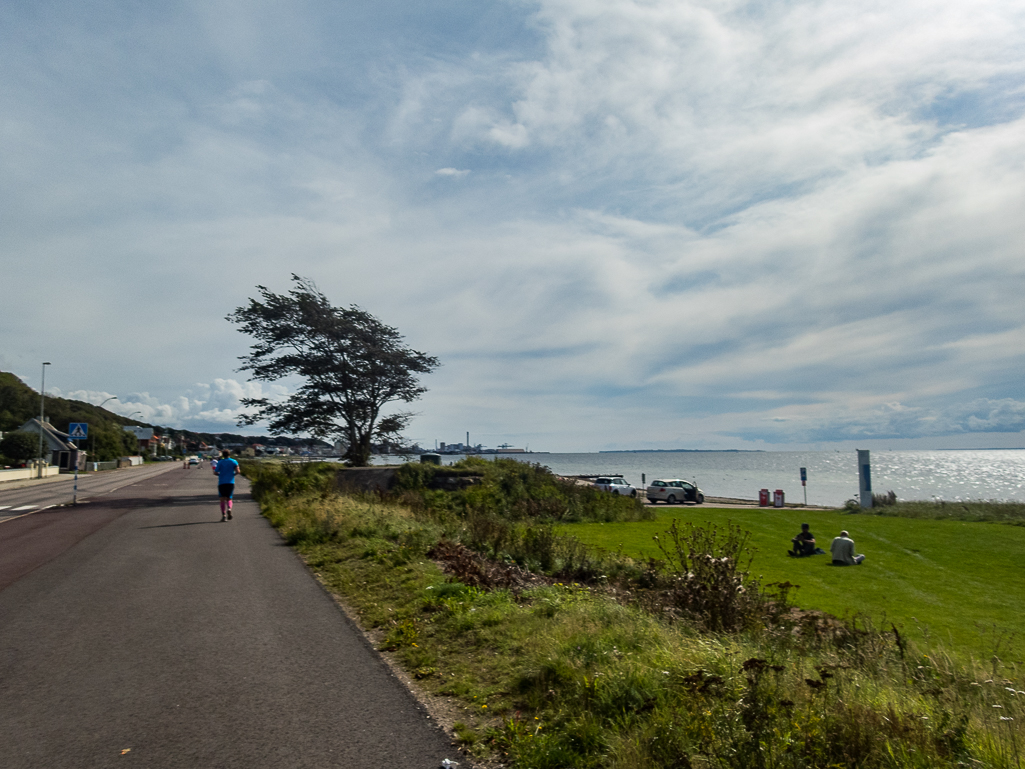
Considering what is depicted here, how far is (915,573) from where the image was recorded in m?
16.3

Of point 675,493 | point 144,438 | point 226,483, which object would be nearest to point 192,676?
point 226,483

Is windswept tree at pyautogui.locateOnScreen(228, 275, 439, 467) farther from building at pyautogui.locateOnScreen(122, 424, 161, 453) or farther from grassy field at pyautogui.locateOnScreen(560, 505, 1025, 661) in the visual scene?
building at pyautogui.locateOnScreen(122, 424, 161, 453)

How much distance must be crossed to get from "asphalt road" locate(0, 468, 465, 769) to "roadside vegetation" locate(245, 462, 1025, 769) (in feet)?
1.70

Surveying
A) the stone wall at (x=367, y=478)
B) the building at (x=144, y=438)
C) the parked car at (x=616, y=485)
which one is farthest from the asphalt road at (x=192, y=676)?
the building at (x=144, y=438)

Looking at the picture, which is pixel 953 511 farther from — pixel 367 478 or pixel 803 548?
pixel 367 478

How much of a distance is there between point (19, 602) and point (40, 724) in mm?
4726

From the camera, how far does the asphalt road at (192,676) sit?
13.7ft

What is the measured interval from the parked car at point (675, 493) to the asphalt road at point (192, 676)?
117 ft

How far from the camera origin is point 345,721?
461 centimetres

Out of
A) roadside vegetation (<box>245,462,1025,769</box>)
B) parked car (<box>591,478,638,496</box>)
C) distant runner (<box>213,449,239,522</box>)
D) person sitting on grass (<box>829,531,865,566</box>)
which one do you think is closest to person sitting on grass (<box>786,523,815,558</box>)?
person sitting on grass (<box>829,531,865,566</box>)

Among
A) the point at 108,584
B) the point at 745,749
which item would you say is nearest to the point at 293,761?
the point at 745,749

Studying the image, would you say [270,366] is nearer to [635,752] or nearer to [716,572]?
[716,572]

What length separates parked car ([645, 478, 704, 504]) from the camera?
142 feet

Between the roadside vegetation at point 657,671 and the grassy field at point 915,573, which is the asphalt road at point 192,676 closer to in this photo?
the roadside vegetation at point 657,671
